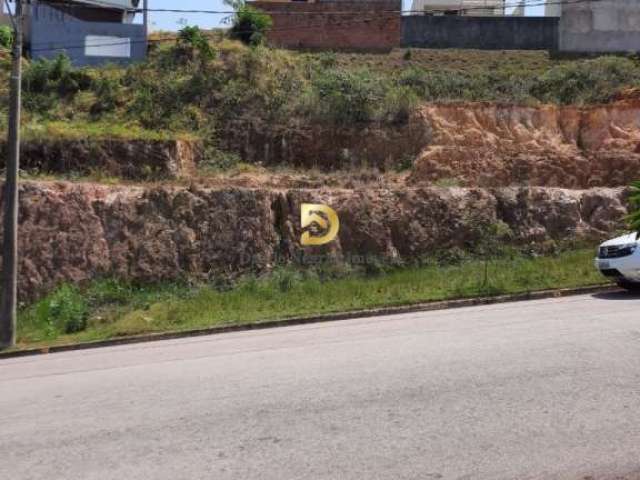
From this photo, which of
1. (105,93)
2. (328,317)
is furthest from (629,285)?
(105,93)

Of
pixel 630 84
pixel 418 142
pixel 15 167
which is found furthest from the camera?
pixel 630 84

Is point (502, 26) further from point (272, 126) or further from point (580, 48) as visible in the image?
point (272, 126)

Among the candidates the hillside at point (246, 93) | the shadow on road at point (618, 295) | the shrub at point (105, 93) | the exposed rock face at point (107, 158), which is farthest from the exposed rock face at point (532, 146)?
the shrub at point (105, 93)

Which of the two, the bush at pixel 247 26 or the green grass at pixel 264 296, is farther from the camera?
the bush at pixel 247 26

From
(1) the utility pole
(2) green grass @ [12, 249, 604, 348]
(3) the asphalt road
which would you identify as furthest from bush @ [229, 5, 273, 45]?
(3) the asphalt road

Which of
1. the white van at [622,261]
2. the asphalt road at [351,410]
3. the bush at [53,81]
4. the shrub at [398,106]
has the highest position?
the bush at [53,81]

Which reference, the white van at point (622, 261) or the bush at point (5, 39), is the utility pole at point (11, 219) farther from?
the bush at point (5, 39)

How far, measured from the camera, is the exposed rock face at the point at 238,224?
1752 cm

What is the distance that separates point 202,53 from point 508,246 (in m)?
13.7

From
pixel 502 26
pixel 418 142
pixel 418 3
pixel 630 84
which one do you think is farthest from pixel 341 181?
pixel 418 3

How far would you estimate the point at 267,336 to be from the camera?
42.2 feet

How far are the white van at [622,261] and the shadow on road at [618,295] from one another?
7.0 inches

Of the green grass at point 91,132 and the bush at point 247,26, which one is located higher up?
the bush at point 247,26

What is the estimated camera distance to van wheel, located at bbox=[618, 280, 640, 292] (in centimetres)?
1423
